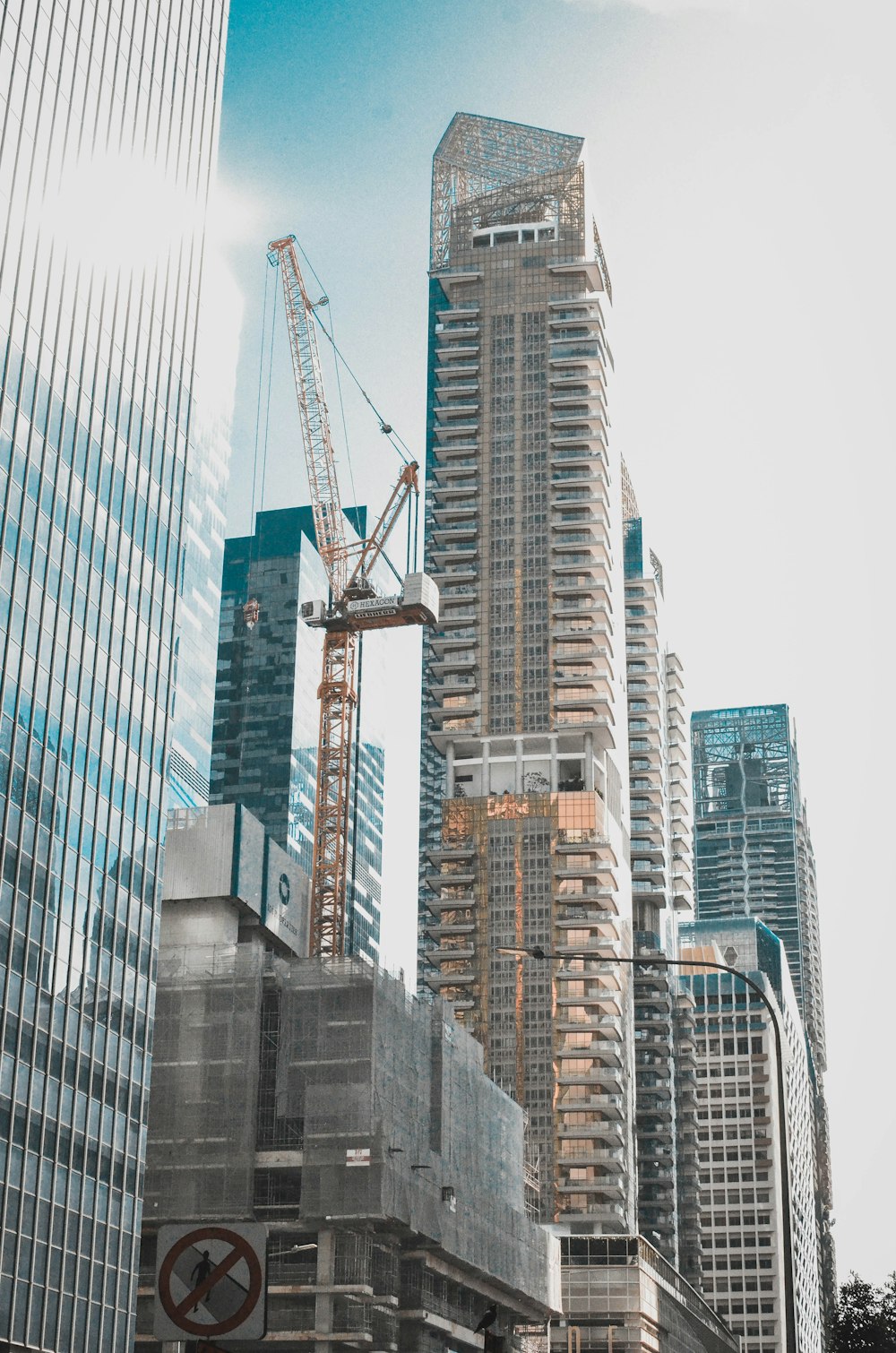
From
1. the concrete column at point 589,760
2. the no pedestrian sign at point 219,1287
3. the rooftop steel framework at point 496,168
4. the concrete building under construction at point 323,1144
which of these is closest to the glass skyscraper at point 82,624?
the concrete building under construction at point 323,1144

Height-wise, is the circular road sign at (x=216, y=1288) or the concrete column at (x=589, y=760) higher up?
the concrete column at (x=589, y=760)

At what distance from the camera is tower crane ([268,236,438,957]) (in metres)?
151

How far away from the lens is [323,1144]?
99000 mm

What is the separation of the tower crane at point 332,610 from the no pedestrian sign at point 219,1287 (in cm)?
13213

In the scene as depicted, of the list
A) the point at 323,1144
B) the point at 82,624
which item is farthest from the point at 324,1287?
the point at 82,624

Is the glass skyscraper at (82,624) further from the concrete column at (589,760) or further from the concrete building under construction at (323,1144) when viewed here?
the concrete column at (589,760)

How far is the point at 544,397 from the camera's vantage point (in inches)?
7254

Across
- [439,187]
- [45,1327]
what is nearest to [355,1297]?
[45,1327]

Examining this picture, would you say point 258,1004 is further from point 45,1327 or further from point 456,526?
point 456,526

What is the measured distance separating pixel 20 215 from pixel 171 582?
22.1 m

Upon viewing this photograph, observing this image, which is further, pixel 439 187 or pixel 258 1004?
pixel 439 187

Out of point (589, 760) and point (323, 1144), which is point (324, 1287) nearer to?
point (323, 1144)

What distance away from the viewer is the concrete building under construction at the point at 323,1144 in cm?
9644

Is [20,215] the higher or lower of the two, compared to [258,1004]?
higher
